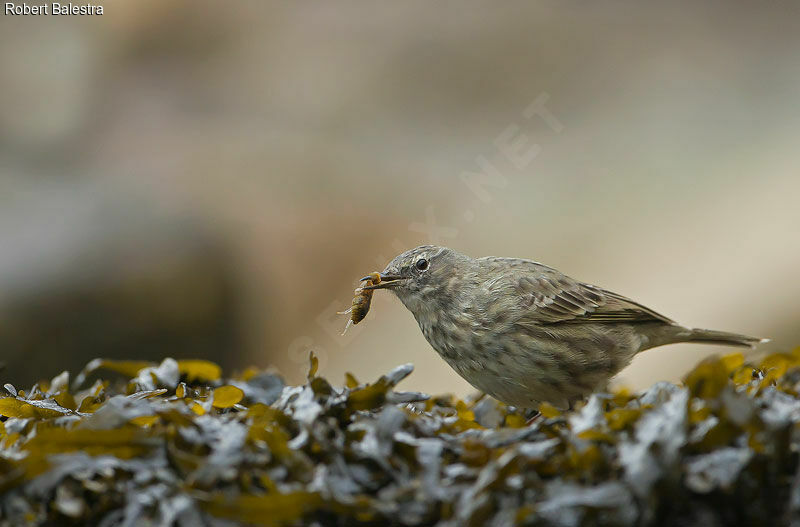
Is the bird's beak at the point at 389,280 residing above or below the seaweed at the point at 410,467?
above

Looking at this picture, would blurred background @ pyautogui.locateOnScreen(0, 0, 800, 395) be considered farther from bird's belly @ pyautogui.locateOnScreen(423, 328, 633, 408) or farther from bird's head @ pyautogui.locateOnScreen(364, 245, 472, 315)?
bird's belly @ pyautogui.locateOnScreen(423, 328, 633, 408)

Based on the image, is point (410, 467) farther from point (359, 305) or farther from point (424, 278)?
point (424, 278)

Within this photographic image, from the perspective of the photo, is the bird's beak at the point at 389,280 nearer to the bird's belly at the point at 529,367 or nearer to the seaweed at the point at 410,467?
the bird's belly at the point at 529,367

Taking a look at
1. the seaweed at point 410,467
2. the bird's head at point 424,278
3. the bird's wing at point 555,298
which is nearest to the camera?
the seaweed at point 410,467

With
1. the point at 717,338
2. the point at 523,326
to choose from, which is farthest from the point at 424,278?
the point at 717,338

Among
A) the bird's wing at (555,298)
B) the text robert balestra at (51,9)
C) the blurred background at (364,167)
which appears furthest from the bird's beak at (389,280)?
the text robert balestra at (51,9)

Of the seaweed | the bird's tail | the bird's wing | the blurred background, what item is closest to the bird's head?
the bird's wing

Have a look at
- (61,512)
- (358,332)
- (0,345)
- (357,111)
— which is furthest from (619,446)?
(357,111)

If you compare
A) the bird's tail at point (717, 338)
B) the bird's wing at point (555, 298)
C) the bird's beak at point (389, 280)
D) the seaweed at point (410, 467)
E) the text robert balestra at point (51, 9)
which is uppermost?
the text robert balestra at point (51, 9)
